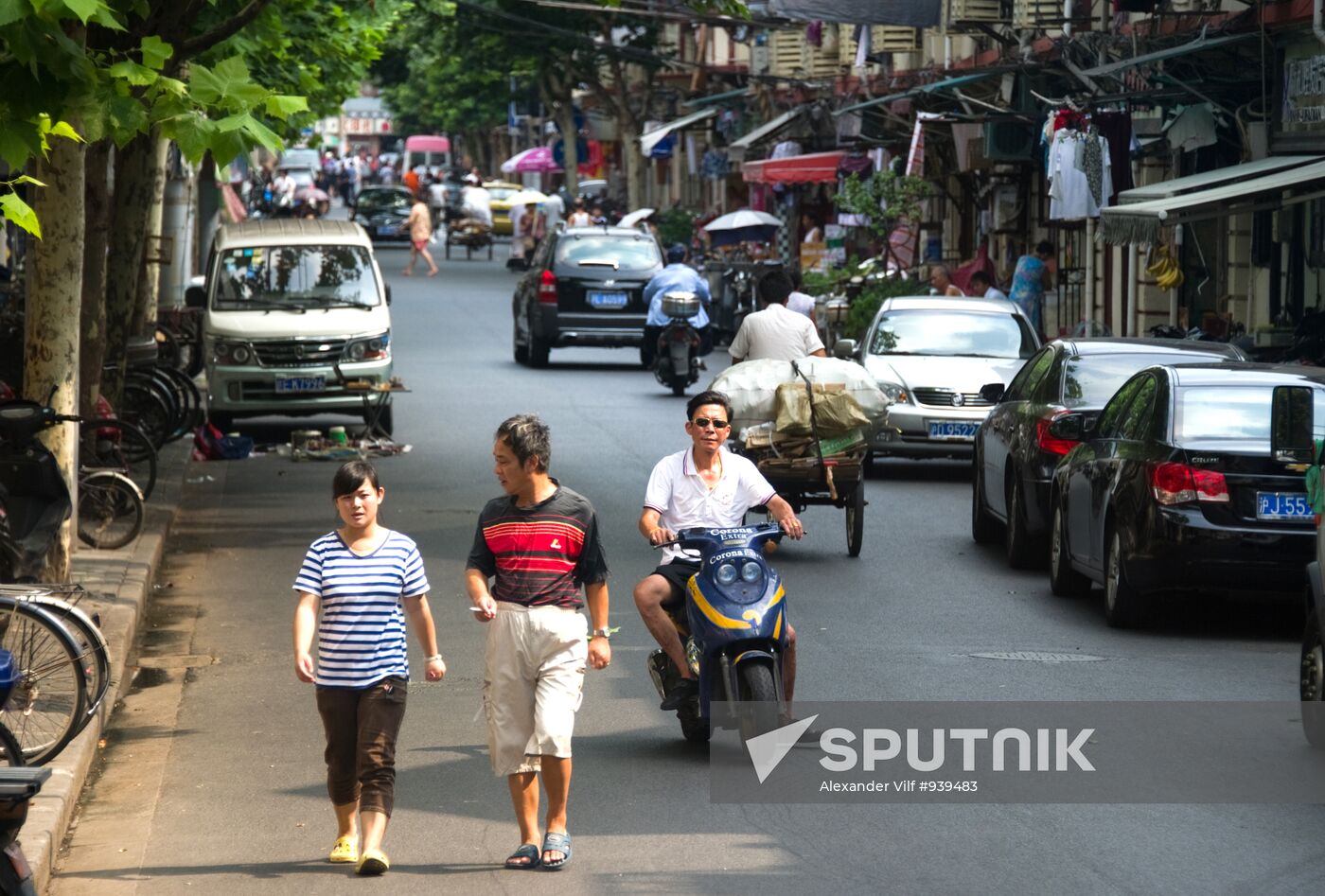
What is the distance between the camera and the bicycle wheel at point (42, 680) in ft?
27.1

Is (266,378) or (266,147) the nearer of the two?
(266,147)


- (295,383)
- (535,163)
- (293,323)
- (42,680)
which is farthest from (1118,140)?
(535,163)

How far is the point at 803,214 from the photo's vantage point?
45031 millimetres

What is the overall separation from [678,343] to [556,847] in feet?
62.7

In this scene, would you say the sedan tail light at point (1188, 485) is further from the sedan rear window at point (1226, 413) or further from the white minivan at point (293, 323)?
the white minivan at point (293, 323)

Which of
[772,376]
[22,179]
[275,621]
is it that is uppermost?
[22,179]

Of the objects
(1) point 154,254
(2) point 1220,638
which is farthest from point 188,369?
(2) point 1220,638

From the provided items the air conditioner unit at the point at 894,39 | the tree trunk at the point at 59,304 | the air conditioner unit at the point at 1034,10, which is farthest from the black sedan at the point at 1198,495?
the air conditioner unit at the point at 894,39

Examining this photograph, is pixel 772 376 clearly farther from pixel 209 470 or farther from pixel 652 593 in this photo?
pixel 209 470

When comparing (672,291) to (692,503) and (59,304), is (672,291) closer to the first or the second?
(59,304)

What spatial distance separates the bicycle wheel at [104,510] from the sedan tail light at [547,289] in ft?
51.3

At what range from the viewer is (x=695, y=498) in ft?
28.7

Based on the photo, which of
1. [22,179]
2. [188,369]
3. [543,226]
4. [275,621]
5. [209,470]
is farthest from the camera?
[543,226]

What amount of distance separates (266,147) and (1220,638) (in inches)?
227
